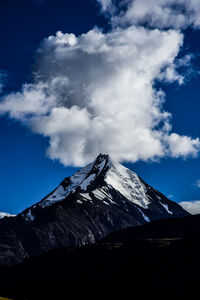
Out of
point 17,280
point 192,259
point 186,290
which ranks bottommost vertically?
point 186,290

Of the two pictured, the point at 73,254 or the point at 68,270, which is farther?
the point at 73,254

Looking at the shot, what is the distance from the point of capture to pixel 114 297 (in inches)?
4011

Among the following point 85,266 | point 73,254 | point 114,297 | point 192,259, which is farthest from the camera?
point 73,254

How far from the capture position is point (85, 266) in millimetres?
123812

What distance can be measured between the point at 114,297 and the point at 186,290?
805 inches

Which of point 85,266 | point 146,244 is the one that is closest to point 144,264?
point 146,244

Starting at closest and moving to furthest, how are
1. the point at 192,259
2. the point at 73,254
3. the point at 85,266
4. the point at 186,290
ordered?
the point at 186,290 → the point at 192,259 → the point at 85,266 → the point at 73,254

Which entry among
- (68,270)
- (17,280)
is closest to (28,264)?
(17,280)

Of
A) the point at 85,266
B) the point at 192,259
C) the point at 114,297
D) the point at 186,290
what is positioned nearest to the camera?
the point at 186,290

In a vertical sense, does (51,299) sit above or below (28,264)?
below

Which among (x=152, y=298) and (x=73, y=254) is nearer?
(x=152, y=298)

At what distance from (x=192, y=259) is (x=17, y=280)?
2420 inches

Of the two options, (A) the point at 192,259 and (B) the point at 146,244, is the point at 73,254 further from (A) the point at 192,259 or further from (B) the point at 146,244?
(A) the point at 192,259

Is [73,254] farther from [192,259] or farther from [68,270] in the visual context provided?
[192,259]
